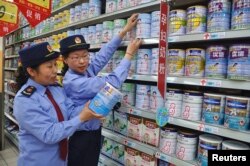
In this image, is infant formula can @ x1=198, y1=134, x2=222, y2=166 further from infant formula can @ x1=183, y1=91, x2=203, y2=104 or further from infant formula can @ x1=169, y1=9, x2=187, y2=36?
infant formula can @ x1=169, y1=9, x2=187, y2=36

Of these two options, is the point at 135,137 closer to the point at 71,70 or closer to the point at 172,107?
the point at 172,107

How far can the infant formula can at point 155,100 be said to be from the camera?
191 cm

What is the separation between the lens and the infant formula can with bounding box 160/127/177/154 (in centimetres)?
181

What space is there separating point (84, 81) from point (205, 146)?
917 millimetres

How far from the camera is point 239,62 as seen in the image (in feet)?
4.60

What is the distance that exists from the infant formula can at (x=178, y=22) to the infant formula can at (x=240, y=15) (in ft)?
1.14

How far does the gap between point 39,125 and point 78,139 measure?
50 centimetres

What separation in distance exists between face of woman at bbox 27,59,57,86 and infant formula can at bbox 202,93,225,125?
0.99 metres

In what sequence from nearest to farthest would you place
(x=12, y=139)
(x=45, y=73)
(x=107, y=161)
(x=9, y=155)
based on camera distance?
(x=45, y=73), (x=107, y=161), (x=9, y=155), (x=12, y=139)

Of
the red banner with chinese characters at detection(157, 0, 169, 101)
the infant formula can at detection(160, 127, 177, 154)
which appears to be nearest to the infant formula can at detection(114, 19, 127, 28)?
the red banner with chinese characters at detection(157, 0, 169, 101)

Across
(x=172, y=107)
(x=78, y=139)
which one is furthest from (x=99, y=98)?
(x=78, y=139)

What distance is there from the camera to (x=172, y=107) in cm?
178

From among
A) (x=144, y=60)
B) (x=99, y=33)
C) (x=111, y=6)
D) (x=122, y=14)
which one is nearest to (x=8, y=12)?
(x=99, y=33)

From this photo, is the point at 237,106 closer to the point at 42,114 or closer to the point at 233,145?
the point at 233,145
